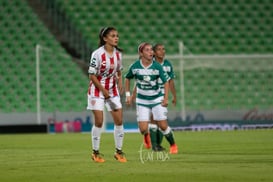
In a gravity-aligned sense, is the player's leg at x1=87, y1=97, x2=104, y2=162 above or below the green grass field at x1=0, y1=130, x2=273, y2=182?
above

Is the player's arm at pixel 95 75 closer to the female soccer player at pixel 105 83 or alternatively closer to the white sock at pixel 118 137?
the female soccer player at pixel 105 83

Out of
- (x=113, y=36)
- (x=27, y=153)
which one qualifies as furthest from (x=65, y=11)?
(x=113, y=36)

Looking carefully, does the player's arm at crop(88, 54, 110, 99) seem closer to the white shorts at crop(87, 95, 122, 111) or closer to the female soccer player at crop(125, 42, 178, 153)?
the white shorts at crop(87, 95, 122, 111)

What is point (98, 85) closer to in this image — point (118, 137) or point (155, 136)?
point (118, 137)

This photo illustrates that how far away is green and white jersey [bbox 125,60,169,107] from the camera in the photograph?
48.6ft

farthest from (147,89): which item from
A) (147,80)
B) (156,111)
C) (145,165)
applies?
(145,165)

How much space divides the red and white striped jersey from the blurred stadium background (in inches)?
525

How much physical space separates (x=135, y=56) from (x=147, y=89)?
38.6 ft

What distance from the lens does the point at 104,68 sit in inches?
518

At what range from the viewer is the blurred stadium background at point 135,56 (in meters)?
27.4

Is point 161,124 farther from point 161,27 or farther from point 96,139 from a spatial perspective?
point 161,27

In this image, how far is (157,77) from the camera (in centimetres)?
1495

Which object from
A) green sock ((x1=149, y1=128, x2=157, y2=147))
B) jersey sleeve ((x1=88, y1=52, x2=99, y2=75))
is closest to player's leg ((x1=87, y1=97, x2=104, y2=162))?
jersey sleeve ((x1=88, y1=52, x2=99, y2=75))

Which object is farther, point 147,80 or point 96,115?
point 147,80
